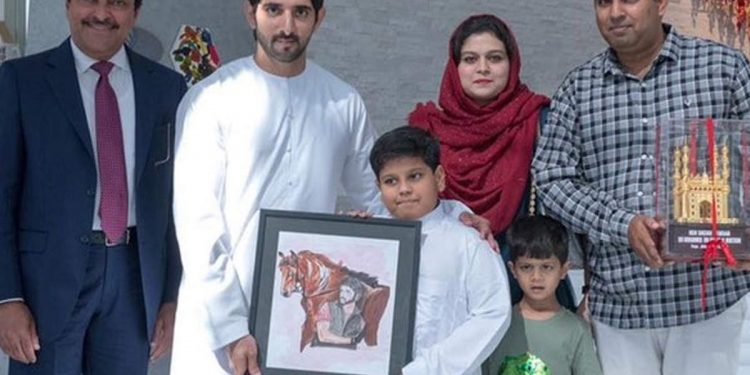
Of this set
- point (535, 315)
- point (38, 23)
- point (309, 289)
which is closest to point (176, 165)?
point (309, 289)


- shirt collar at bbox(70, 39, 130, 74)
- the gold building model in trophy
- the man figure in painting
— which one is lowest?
the man figure in painting

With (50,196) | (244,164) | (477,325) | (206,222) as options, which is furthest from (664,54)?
(50,196)

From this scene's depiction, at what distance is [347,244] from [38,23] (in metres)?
2.33

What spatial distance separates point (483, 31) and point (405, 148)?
57cm

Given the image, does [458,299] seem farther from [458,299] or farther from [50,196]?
[50,196]

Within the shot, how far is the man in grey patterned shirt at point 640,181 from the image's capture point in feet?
9.46

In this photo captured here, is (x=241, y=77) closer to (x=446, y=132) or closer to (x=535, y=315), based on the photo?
(x=446, y=132)

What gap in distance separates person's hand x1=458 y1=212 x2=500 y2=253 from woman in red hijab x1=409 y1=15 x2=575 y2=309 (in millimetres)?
257

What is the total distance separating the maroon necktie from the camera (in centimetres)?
309

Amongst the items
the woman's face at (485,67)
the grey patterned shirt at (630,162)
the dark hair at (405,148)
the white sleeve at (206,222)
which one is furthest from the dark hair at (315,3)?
the grey patterned shirt at (630,162)

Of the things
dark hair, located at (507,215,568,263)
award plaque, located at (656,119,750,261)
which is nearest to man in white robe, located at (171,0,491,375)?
dark hair, located at (507,215,568,263)

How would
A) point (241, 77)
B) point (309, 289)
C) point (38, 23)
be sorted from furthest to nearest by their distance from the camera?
1. point (38, 23)
2. point (241, 77)
3. point (309, 289)

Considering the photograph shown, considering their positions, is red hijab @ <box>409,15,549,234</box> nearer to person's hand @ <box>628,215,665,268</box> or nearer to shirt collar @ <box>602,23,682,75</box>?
shirt collar @ <box>602,23,682,75</box>

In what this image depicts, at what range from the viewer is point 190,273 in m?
2.74
